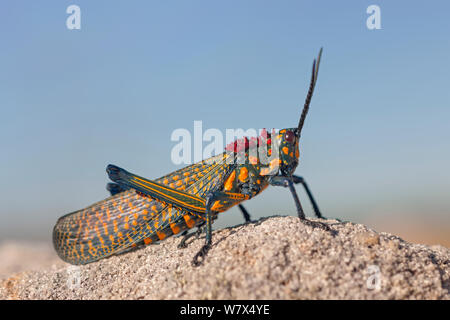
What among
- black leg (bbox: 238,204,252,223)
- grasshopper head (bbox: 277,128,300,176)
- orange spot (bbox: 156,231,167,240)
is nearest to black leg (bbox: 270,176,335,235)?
grasshopper head (bbox: 277,128,300,176)

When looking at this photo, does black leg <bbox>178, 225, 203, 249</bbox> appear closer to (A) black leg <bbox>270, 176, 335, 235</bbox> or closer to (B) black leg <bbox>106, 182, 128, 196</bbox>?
(A) black leg <bbox>270, 176, 335, 235</bbox>

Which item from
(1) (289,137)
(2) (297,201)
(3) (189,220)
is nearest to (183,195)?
(3) (189,220)

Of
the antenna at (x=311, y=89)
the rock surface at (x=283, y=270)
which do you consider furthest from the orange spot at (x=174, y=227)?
the antenna at (x=311, y=89)

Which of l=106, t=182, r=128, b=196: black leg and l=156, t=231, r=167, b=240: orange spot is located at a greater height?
l=106, t=182, r=128, b=196: black leg

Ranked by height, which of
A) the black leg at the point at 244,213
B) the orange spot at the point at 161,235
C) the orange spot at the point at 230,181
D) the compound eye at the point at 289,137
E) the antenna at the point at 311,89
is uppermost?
the antenna at the point at 311,89

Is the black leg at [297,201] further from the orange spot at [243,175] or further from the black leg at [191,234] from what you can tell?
the black leg at [191,234]
